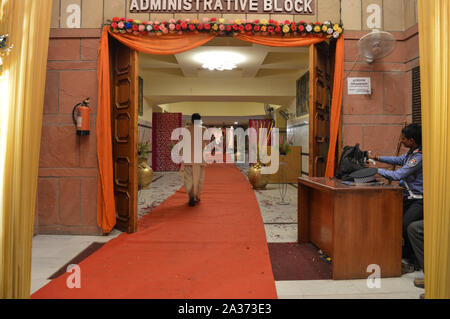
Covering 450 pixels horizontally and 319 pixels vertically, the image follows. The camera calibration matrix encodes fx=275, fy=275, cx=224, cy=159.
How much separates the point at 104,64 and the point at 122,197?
1.75m

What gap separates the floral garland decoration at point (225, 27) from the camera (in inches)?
138

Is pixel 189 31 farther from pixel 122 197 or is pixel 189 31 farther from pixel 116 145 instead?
pixel 122 197

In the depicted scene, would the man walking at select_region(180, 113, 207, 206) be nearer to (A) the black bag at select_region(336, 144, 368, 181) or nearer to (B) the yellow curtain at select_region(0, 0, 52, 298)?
(A) the black bag at select_region(336, 144, 368, 181)

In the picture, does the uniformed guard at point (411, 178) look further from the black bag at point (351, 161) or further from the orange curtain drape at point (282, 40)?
the orange curtain drape at point (282, 40)

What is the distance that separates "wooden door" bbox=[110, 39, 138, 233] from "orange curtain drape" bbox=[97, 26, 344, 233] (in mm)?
146

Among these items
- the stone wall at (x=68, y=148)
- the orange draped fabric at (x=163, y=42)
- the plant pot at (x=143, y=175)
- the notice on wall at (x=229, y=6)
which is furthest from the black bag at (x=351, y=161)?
the plant pot at (x=143, y=175)

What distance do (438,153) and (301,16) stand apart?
2966mm

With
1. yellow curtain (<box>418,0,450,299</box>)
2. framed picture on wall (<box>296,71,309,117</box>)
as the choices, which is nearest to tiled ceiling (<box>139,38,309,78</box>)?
framed picture on wall (<box>296,71,309,117</box>)

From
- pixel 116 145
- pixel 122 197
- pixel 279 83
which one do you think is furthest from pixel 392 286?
pixel 279 83

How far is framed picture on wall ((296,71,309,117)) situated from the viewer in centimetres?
794

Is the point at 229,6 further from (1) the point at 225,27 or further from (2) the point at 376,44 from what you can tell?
(2) the point at 376,44

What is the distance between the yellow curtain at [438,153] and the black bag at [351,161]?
114 centimetres

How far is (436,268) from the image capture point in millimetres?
1417
